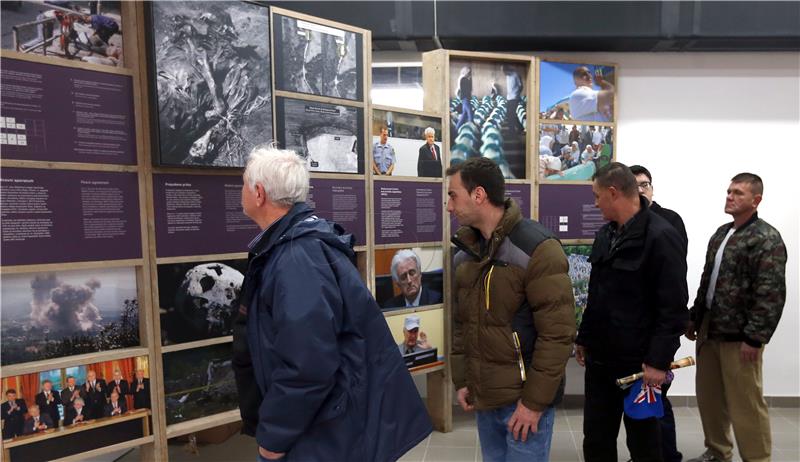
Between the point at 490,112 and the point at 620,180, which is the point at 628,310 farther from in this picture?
the point at 490,112

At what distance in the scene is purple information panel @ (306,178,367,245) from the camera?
3.02 m

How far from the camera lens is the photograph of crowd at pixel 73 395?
81.6 inches

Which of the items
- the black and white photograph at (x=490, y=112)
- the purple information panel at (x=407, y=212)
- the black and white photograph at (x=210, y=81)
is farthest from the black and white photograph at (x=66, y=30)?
the black and white photograph at (x=490, y=112)

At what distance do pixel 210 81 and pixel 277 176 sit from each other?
3.89ft

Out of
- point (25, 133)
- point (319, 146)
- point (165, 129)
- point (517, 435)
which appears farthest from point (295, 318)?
point (319, 146)

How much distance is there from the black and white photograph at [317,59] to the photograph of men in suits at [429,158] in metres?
0.65

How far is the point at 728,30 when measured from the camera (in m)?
3.71

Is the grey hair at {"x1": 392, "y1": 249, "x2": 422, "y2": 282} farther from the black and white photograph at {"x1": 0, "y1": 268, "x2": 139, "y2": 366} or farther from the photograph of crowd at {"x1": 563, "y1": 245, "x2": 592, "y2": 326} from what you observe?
the black and white photograph at {"x1": 0, "y1": 268, "x2": 139, "y2": 366}

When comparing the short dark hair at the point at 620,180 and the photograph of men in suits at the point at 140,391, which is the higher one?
the short dark hair at the point at 620,180

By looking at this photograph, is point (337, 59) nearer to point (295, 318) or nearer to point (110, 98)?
point (110, 98)

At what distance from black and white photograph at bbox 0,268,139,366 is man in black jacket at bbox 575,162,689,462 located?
92.8 inches

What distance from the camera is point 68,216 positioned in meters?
2.15

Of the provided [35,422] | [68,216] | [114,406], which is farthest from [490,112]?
[35,422]

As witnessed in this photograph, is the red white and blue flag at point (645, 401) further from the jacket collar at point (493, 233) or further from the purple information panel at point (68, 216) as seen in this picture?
the purple information panel at point (68, 216)
